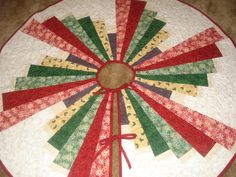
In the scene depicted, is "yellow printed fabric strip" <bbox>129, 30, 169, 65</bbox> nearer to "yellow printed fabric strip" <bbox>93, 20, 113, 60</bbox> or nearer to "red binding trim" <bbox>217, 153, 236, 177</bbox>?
"yellow printed fabric strip" <bbox>93, 20, 113, 60</bbox>

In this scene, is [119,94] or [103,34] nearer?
[119,94]

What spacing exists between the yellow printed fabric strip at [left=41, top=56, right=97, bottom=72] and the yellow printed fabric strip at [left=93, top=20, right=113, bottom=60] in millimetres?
168

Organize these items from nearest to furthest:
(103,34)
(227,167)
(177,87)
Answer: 1. (227,167)
2. (177,87)
3. (103,34)

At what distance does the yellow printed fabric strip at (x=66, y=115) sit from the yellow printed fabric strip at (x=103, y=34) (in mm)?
326

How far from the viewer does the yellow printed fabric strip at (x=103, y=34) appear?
2029 mm

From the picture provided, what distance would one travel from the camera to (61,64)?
79.0 inches

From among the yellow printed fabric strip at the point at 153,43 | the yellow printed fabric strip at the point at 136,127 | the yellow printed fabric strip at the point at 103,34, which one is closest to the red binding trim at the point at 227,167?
the yellow printed fabric strip at the point at 136,127

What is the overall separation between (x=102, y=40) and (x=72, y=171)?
34.3 inches

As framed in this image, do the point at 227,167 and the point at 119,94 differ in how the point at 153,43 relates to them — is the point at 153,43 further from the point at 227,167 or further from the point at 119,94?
the point at 227,167

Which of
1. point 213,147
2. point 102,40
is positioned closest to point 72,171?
point 213,147

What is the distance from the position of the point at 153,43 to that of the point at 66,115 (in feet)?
2.36

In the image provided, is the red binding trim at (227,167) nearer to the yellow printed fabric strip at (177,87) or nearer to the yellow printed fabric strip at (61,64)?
the yellow printed fabric strip at (177,87)

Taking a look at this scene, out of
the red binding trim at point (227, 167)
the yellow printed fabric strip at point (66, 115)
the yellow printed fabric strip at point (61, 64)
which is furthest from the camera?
the yellow printed fabric strip at point (61, 64)

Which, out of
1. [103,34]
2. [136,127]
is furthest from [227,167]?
[103,34]
